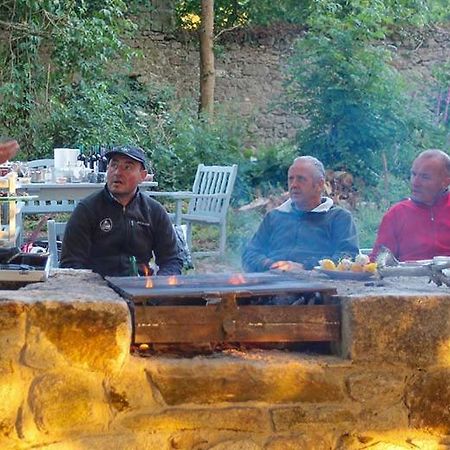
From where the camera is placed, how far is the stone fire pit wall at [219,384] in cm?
251

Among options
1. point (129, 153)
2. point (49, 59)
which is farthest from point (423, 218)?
point (49, 59)

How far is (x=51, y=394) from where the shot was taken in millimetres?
2510

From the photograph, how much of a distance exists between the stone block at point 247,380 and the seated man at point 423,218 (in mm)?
1602

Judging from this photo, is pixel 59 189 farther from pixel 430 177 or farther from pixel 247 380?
pixel 247 380

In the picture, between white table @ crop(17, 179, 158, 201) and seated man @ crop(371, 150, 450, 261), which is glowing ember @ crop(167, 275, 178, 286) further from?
white table @ crop(17, 179, 158, 201)

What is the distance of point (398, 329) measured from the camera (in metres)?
2.74

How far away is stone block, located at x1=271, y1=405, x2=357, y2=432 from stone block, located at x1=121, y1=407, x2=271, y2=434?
0.04 meters

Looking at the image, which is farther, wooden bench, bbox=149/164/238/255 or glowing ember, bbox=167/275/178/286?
wooden bench, bbox=149/164/238/255

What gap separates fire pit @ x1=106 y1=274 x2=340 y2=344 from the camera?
2.65m

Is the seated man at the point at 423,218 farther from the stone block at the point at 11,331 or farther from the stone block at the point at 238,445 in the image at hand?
the stone block at the point at 11,331

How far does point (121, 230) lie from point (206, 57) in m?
8.81

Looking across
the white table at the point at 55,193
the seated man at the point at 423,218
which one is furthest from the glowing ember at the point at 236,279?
the white table at the point at 55,193

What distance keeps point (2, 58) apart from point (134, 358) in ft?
28.7

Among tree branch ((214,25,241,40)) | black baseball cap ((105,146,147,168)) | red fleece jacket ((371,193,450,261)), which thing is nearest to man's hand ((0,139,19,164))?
black baseball cap ((105,146,147,168))
